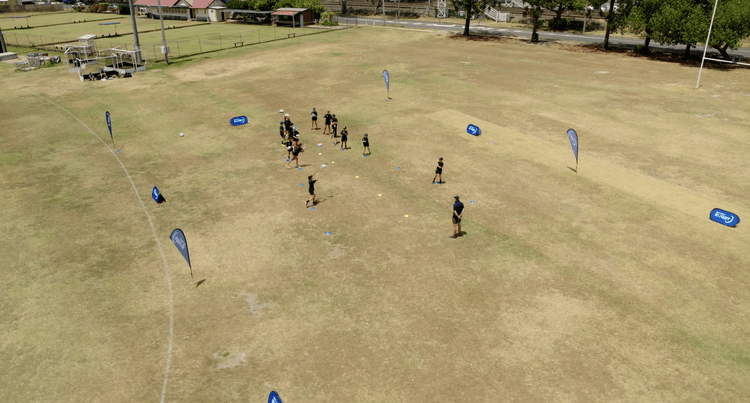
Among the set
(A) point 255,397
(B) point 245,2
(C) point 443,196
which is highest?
(B) point 245,2

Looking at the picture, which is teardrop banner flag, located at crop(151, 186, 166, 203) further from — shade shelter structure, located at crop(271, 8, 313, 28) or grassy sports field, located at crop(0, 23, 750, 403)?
shade shelter structure, located at crop(271, 8, 313, 28)

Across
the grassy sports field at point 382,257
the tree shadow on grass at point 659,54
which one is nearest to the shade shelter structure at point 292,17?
the tree shadow on grass at point 659,54

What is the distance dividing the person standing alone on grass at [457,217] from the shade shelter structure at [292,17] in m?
62.6

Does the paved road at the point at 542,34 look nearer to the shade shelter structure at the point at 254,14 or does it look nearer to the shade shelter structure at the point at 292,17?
the shade shelter structure at the point at 292,17

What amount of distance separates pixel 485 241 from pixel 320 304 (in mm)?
6974

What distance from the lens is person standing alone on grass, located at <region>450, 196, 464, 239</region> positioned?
1714cm

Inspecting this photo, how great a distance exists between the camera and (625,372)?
1205 cm

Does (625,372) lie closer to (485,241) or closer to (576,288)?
(576,288)

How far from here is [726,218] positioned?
18672mm

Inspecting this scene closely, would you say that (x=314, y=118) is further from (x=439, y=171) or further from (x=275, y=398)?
(x=275, y=398)

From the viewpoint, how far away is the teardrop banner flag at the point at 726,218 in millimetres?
18609

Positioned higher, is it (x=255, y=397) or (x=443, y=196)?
(x=443, y=196)

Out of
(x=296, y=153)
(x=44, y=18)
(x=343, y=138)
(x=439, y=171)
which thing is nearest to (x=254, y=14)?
(x=44, y=18)

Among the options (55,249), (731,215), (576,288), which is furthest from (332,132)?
(731,215)
